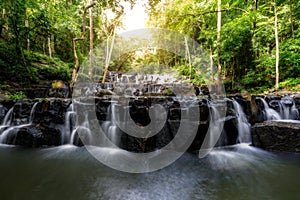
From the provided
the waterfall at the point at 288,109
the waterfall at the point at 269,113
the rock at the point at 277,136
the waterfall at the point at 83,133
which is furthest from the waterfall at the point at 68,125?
the waterfall at the point at 288,109

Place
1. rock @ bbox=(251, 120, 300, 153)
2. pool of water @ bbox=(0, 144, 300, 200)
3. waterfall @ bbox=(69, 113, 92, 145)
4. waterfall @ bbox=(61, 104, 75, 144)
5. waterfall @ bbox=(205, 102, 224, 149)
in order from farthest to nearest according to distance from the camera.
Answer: waterfall @ bbox=(61, 104, 75, 144) < waterfall @ bbox=(69, 113, 92, 145) < waterfall @ bbox=(205, 102, 224, 149) < rock @ bbox=(251, 120, 300, 153) < pool of water @ bbox=(0, 144, 300, 200)

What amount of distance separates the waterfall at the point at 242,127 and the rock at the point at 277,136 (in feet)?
1.30

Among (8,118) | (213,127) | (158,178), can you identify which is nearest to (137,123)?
(158,178)

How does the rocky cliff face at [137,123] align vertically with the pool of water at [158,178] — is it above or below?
above

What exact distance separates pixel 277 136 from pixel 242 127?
Answer: 1.02 meters

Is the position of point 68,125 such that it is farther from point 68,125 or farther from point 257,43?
point 257,43

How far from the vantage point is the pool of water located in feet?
8.05

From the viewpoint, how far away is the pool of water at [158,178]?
2.46 m

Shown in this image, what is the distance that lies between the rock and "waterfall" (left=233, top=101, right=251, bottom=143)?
397 millimetres

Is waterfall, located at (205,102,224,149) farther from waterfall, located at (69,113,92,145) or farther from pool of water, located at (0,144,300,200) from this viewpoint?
waterfall, located at (69,113,92,145)

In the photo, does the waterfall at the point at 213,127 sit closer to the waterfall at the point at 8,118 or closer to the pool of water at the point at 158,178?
the pool of water at the point at 158,178

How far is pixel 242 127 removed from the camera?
5.23 m

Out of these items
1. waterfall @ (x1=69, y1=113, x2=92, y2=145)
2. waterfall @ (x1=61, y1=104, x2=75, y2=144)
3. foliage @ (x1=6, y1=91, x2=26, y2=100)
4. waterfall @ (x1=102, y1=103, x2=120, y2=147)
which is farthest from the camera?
foliage @ (x1=6, y1=91, x2=26, y2=100)

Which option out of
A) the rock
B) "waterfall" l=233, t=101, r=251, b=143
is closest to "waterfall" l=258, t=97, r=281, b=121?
"waterfall" l=233, t=101, r=251, b=143
